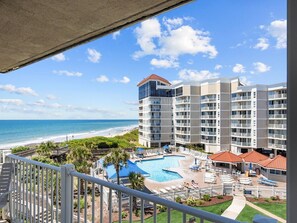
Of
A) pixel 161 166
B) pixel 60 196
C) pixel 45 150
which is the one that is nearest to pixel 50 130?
pixel 45 150

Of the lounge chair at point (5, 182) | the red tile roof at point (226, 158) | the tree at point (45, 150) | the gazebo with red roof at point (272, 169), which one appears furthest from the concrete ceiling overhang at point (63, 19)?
the red tile roof at point (226, 158)

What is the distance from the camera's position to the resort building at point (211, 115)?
2192 centimetres

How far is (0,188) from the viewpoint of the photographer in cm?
257

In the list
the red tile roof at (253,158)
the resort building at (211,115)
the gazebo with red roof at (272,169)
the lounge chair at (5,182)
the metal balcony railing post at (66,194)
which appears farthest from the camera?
the resort building at (211,115)

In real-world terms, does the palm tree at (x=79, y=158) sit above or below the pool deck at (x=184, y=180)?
above

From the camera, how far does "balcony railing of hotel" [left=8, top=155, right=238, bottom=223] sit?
130cm

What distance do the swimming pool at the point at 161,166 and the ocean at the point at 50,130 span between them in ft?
55.8

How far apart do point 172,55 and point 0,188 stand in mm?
37654

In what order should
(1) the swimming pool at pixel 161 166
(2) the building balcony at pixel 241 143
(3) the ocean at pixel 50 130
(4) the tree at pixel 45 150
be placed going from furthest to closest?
(3) the ocean at pixel 50 130
(2) the building balcony at pixel 241 143
(1) the swimming pool at pixel 161 166
(4) the tree at pixel 45 150

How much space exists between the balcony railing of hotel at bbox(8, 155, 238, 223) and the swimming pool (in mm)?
14497

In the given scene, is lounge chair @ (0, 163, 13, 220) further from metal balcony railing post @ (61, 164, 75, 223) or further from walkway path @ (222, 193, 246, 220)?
walkway path @ (222, 193, 246, 220)

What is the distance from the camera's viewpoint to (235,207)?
10945mm

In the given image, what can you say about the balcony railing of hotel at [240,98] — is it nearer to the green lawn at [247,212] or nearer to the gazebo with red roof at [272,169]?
the gazebo with red roof at [272,169]

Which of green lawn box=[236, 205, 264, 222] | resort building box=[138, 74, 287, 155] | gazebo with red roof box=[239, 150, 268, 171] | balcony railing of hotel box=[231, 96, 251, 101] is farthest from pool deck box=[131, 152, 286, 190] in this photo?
balcony railing of hotel box=[231, 96, 251, 101]
